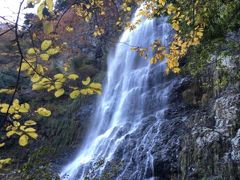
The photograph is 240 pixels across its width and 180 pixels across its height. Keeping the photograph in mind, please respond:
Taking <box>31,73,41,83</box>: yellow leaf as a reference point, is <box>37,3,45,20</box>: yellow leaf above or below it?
above

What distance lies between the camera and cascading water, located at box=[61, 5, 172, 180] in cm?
989

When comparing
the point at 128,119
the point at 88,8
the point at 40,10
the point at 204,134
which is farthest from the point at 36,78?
the point at 128,119

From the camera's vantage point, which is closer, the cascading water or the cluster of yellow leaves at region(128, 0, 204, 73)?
the cluster of yellow leaves at region(128, 0, 204, 73)

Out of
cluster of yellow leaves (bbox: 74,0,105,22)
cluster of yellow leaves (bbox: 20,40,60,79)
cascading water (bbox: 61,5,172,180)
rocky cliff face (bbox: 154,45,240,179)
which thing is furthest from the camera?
cascading water (bbox: 61,5,172,180)

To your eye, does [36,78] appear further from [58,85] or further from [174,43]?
[174,43]

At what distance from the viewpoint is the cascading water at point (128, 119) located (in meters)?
9.89

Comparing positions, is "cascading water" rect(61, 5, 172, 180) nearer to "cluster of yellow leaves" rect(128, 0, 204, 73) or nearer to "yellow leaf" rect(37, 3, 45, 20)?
"cluster of yellow leaves" rect(128, 0, 204, 73)

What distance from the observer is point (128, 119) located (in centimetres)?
1279

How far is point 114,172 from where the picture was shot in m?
9.50

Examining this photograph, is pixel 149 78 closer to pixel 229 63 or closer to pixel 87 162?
pixel 87 162

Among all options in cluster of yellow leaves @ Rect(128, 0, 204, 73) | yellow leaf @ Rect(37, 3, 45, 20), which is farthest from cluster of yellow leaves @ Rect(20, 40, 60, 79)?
cluster of yellow leaves @ Rect(128, 0, 204, 73)

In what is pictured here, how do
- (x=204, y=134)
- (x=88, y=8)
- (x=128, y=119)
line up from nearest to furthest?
1. (x=88, y=8)
2. (x=204, y=134)
3. (x=128, y=119)

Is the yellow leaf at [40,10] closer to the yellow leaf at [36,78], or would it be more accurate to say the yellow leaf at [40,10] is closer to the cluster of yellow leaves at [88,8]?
the yellow leaf at [36,78]


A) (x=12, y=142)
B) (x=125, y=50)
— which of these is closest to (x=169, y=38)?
(x=125, y=50)
